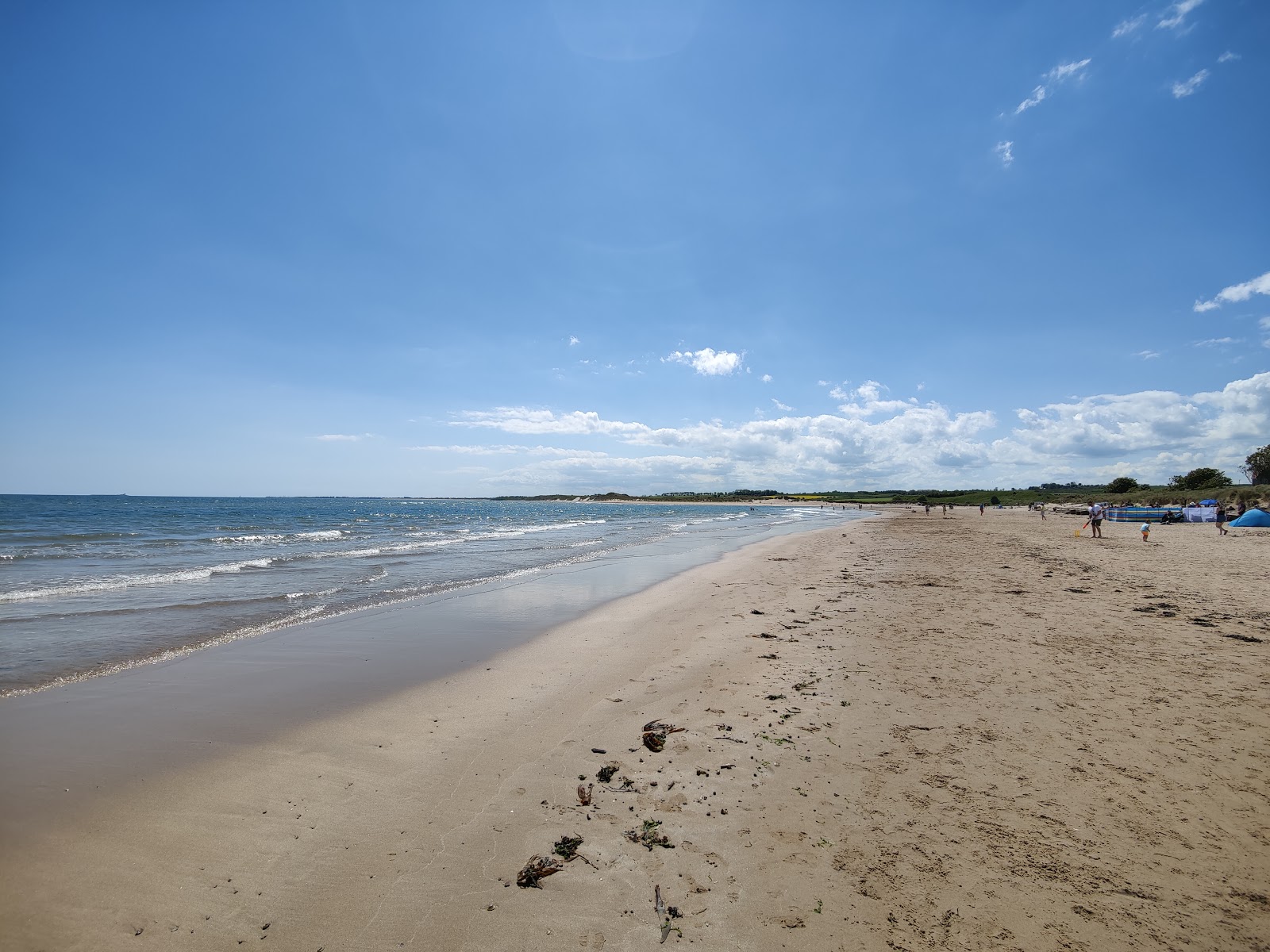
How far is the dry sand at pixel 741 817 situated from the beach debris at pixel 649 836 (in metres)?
0.07

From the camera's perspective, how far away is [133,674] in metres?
8.80

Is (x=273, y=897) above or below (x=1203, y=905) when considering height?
below

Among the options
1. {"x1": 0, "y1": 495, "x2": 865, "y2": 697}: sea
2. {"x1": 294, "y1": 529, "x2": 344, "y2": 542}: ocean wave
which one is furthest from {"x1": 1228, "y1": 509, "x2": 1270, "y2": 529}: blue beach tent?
Result: {"x1": 294, "y1": 529, "x2": 344, "y2": 542}: ocean wave

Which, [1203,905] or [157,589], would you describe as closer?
[1203,905]

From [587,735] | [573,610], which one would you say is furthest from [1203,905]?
[573,610]

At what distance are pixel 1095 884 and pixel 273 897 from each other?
225 inches

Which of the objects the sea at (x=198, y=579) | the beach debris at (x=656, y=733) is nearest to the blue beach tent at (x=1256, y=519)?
the sea at (x=198, y=579)

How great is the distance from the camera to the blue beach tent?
108ft

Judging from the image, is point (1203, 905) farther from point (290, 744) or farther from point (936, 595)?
point (936, 595)

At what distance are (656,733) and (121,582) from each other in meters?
19.8

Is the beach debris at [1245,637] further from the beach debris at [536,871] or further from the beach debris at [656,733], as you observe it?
the beach debris at [536,871]

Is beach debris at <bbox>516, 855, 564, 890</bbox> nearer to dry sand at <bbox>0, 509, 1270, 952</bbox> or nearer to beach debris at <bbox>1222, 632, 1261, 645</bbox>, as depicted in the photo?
dry sand at <bbox>0, 509, 1270, 952</bbox>

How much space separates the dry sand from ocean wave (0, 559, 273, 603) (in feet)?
47.8

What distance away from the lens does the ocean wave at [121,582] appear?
14880 millimetres
